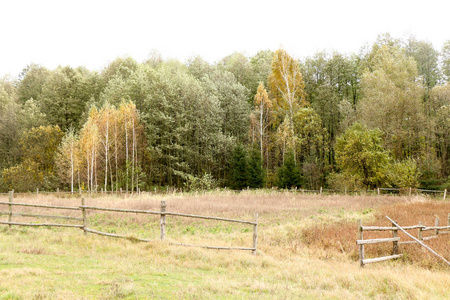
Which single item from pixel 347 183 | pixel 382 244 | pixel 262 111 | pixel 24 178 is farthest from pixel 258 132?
pixel 382 244

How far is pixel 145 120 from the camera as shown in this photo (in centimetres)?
4169

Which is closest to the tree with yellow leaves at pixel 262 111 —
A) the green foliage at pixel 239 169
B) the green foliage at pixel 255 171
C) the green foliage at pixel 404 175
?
the green foliage at pixel 255 171

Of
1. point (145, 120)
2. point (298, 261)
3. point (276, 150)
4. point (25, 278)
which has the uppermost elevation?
point (145, 120)

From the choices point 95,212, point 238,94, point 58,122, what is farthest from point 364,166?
point 58,122

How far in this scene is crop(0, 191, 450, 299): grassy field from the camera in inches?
256

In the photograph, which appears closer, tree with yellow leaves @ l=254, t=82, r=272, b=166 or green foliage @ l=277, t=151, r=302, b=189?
green foliage @ l=277, t=151, r=302, b=189

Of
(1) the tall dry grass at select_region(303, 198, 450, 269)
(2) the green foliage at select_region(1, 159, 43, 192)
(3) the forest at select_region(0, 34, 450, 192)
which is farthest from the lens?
(2) the green foliage at select_region(1, 159, 43, 192)

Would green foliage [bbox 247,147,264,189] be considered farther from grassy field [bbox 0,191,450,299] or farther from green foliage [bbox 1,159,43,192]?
green foliage [bbox 1,159,43,192]

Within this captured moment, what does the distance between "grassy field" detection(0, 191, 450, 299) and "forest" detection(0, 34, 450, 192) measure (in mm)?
21209

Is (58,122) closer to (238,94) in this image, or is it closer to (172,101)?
(172,101)

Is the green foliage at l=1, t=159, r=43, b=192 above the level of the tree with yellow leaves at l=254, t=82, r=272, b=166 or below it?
below

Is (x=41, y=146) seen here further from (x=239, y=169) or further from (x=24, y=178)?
(x=239, y=169)

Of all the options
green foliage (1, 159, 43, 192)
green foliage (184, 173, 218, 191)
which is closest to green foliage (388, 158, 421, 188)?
green foliage (184, 173, 218, 191)

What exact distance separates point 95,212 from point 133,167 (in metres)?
18.6
